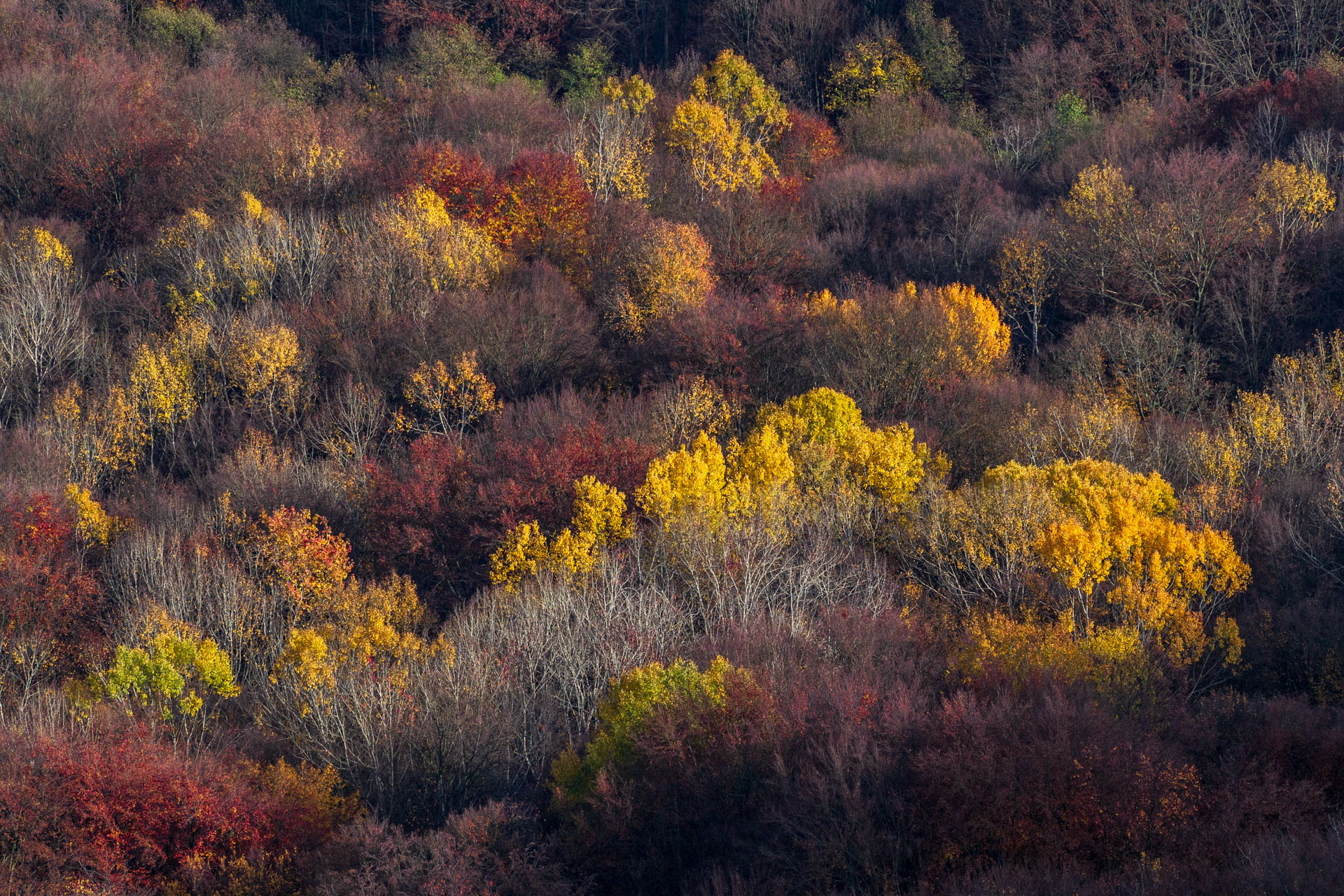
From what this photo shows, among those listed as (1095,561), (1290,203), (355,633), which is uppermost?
(1290,203)

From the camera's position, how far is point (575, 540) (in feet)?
152

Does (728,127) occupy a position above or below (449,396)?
above

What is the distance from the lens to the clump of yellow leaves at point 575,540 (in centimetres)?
4575

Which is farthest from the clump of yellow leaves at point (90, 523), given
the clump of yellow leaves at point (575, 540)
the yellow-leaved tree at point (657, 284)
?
the yellow-leaved tree at point (657, 284)

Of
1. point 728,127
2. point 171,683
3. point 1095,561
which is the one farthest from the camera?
point 728,127

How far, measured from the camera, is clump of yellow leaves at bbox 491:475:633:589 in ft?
150

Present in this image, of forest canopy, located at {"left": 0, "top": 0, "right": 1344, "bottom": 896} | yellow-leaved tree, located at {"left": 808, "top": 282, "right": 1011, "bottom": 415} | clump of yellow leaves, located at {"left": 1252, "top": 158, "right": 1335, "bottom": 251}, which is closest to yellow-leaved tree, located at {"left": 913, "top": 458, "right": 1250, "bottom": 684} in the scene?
forest canopy, located at {"left": 0, "top": 0, "right": 1344, "bottom": 896}

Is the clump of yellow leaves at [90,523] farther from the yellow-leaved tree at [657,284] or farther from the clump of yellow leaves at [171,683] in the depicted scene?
the yellow-leaved tree at [657,284]

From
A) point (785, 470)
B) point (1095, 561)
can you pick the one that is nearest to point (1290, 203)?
point (785, 470)

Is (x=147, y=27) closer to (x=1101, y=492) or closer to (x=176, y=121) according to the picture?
(x=176, y=121)

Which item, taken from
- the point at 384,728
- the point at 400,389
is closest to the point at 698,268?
the point at 400,389

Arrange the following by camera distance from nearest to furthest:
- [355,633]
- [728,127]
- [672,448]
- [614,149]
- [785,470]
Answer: [355,633] < [785,470] < [672,448] < [614,149] < [728,127]

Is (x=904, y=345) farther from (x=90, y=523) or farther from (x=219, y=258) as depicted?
(x=219, y=258)

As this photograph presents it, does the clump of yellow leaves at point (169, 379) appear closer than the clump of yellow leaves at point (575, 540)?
No
